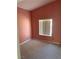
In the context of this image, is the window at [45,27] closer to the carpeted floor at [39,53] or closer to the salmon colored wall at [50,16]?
the salmon colored wall at [50,16]

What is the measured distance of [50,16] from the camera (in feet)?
18.0

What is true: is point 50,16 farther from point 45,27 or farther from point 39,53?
point 39,53

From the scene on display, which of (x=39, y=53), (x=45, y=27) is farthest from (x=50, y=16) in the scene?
(x=39, y=53)

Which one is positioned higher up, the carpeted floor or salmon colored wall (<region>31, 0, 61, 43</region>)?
salmon colored wall (<region>31, 0, 61, 43</region>)

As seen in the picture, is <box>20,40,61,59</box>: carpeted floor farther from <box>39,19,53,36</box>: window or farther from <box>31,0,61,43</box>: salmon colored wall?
<box>39,19,53,36</box>: window

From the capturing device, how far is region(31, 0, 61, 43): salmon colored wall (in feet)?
16.8

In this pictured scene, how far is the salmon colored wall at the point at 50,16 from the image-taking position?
513cm

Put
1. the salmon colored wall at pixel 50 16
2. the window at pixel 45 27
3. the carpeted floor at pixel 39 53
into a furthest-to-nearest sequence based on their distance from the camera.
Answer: the window at pixel 45 27 → the salmon colored wall at pixel 50 16 → the carpeted floor at pixel 39 53

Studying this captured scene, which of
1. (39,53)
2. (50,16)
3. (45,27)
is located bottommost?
(39,53)

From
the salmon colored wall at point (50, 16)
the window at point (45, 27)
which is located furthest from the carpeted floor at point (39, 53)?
the window at point (45, 27)

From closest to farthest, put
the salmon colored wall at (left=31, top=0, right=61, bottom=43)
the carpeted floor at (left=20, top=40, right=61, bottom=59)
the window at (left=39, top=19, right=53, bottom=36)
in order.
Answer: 1. the carpeted floor at (left=20, top=40, right=61, bottom=59)
2. the salmon colored wall at (left=31, top=0, right=61, bottom=43)
3. the window at (left=39, top=19, right=53, bottom=36)

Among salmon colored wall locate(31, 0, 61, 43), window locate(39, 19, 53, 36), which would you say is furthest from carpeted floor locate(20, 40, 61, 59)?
window locate(39, 19, 53, 36)
